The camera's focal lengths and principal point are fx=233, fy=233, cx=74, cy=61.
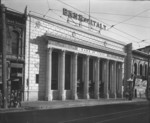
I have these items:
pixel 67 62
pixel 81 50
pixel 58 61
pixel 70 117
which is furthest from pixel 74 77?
pixel 70 117

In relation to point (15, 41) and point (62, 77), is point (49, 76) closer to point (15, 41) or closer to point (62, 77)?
point (62, 77)

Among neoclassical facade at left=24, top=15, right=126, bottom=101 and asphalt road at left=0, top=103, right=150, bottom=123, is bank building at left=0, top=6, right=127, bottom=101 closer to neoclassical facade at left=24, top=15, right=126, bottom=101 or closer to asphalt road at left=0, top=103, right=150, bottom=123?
neoclassical facade at left=24, top=15, right=126, bottom=101

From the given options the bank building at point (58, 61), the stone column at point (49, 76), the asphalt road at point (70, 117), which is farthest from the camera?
the stone column at point (49, 76)

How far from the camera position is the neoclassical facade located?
A: 2883 centimetres

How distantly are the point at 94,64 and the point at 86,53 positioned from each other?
150 inches

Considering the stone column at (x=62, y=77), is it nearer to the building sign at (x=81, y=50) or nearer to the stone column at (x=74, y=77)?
the building sign at (x=81, y=50)

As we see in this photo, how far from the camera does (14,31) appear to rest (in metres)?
27.3

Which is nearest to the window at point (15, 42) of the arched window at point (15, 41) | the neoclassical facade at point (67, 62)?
the arched window at point (15, 41)

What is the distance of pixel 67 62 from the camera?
34.2 metres

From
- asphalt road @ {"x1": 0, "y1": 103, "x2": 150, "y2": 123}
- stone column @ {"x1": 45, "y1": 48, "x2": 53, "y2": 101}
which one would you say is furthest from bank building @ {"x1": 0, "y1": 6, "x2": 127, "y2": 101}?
asphalt road @ {"x1": 0, "y1": 103, "x2": 150, "y2": 123}

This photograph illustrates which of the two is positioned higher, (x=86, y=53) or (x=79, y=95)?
(x=86, y=53)

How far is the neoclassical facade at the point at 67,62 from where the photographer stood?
94.6 ft

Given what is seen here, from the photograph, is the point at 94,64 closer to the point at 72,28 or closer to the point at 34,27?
the point at 72,28

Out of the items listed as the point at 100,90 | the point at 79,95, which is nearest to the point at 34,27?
the point at 79,95
